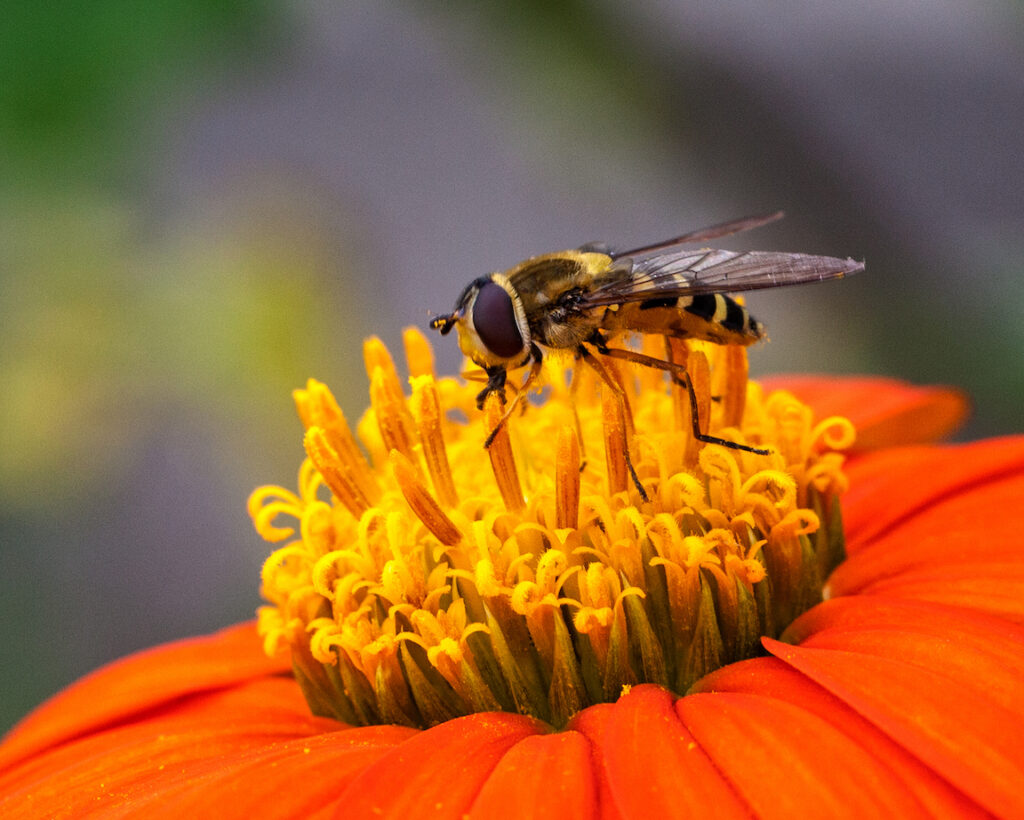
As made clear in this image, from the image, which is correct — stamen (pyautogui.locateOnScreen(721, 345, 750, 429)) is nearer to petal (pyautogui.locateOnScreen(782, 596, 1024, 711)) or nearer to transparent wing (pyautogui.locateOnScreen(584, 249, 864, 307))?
transparent wing (pyautogui.locateOnScreen(584, 249, 864, 307))

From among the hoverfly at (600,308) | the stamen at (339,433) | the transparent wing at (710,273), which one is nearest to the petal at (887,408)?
the hoverfly at (600,308)

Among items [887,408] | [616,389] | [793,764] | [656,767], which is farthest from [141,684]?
[887,408]

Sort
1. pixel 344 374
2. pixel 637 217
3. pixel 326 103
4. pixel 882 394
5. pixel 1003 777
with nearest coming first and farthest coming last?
pixel 1003 777, pixel 882 394, pixel 344 374, pixel 637 217, pixel 326 103

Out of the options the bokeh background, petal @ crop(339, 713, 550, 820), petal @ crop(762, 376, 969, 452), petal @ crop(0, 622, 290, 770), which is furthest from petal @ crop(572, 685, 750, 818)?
the bokeh background

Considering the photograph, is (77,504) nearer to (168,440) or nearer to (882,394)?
(168,440)

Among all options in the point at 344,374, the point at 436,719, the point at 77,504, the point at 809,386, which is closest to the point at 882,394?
the point at 809,386

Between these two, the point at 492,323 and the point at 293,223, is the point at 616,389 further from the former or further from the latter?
the point at 293,223

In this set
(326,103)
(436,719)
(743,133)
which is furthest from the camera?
(326,103)
